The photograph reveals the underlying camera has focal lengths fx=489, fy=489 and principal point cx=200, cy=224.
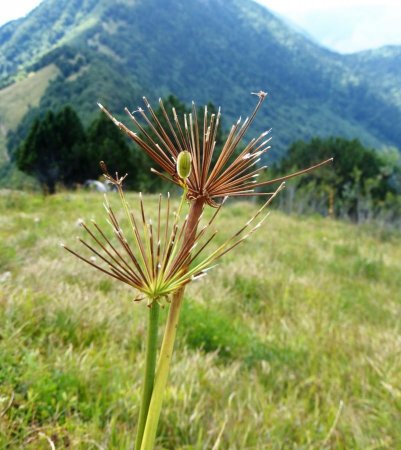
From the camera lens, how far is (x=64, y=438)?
183 centimetres

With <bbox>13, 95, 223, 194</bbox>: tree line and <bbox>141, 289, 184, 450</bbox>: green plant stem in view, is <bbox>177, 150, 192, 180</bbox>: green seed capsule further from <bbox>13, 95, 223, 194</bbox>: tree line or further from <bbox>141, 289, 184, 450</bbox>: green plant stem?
<bbox>13, 95, 223, 194</bbox>: tree line

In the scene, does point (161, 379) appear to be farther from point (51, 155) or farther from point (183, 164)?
point (51, 155)

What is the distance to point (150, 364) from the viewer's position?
69cm

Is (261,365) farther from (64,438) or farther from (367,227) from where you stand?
(367,227)

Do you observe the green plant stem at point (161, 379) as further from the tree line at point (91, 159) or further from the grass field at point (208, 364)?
the tree line at point (91, 159)

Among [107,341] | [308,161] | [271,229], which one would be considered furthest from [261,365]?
[308,161]

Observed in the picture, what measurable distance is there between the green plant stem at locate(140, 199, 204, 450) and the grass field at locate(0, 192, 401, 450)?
0.51 metres

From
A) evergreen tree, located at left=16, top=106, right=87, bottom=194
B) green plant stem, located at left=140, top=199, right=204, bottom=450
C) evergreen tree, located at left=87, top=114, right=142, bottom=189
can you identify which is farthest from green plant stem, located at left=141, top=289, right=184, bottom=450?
evergreen tree, located at left=16, top=106, right=87, bottom=194

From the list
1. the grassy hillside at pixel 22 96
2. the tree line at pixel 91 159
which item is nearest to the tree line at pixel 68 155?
the tree line at pixel 91 159

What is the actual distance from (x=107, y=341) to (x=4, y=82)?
691 ft

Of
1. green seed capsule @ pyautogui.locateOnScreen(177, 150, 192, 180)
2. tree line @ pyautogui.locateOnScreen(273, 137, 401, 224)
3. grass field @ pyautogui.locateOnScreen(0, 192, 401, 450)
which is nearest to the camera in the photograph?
green seed capsule @ pyautogui.locateOnScreen(177, 150, 192, 180)

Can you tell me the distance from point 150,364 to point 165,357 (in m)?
0.03

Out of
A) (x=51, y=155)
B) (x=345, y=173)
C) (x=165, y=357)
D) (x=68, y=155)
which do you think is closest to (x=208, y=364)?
(x=165, y=357)

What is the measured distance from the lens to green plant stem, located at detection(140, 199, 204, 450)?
2.23ft
